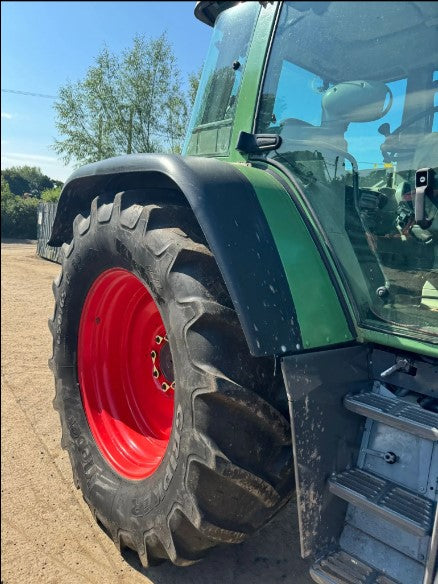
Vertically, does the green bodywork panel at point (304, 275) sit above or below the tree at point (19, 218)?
above

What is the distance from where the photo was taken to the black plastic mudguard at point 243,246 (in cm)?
147

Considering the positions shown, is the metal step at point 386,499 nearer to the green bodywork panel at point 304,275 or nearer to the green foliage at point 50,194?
the green bodywork panel at point 304,275

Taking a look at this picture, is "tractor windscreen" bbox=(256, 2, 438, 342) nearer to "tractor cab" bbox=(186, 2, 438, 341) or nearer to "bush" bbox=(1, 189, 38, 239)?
"tractor cab" bbox=(186, 2, 438, 341)

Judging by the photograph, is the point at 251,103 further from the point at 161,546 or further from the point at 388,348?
the point at 161,546

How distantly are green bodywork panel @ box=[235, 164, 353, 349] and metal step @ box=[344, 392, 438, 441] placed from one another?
0.65 ft

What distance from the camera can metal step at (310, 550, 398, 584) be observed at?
1408 mm

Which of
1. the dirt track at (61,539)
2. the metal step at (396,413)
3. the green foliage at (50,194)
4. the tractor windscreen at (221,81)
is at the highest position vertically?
the tractor windscreen at (221,81)

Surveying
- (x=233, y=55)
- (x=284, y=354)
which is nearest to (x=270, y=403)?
(x=284, y=354)

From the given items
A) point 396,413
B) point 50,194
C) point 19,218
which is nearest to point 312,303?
point 396,413

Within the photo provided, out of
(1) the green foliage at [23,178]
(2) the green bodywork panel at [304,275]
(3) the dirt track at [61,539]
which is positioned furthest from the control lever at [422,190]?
(1) the green foliage at [23,178]

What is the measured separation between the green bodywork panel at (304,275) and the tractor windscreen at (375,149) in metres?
0.07

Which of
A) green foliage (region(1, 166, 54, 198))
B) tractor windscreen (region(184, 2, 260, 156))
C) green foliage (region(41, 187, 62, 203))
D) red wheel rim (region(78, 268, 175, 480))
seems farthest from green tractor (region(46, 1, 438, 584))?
green foliage (region(1, 166, 54, 198))

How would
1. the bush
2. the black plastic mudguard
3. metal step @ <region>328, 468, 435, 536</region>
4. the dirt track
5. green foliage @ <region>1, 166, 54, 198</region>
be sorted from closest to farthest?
metal step @ <region>328, 468, 435, 536</region> → the black plastic mudguard → the dirt track → the bush → green foliage @ <region>1, 166, 54, 198</region>

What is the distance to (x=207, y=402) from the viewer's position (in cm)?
149
